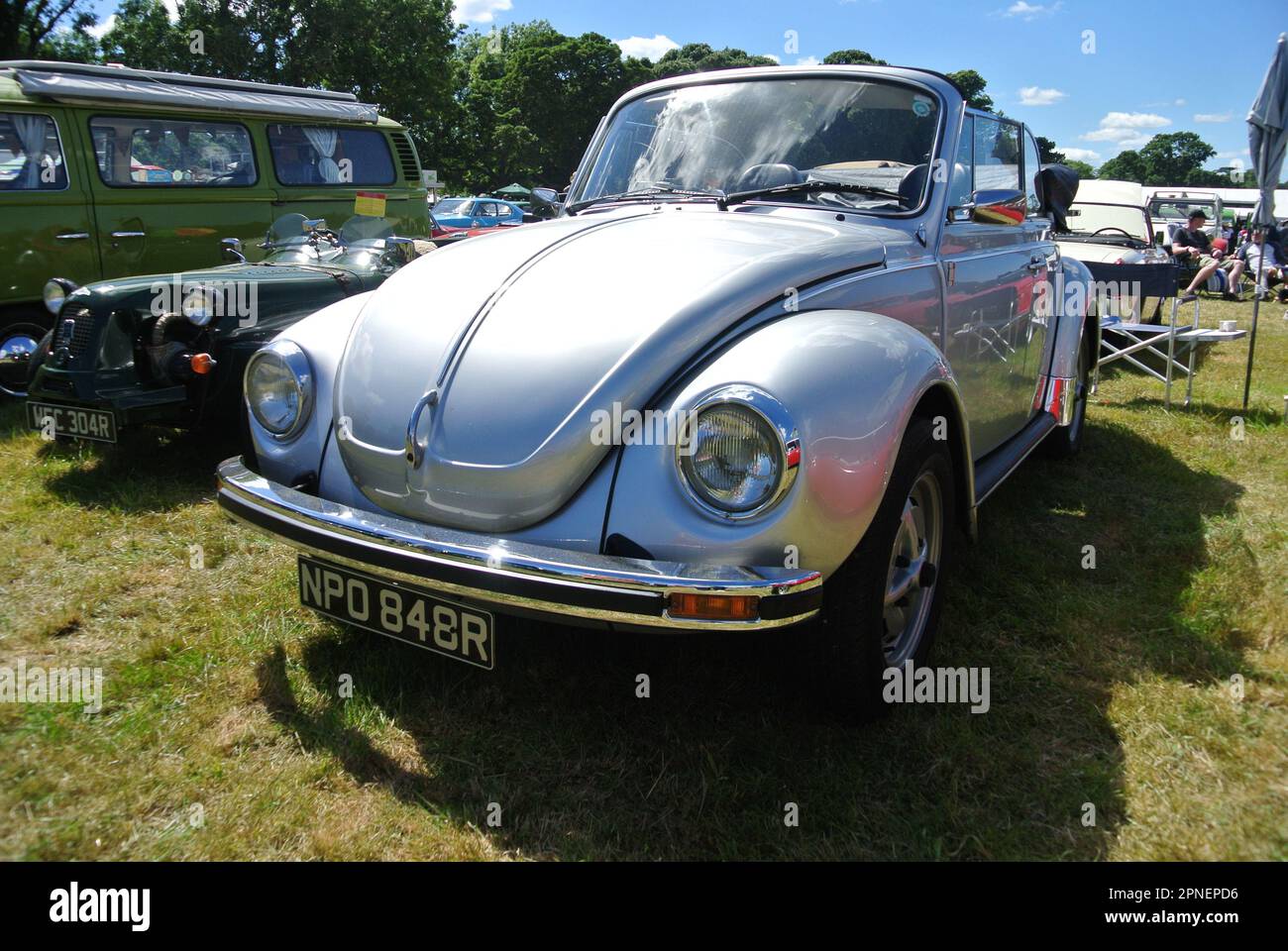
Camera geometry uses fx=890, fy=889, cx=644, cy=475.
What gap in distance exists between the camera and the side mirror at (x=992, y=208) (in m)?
3.30

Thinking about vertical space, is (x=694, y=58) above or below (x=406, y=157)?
above

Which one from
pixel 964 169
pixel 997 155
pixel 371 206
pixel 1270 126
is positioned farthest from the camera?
pixel 371 206

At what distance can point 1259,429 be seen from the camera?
5.75 metres

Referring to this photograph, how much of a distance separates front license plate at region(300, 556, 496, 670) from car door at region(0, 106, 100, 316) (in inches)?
206

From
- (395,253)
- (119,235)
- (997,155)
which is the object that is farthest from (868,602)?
(119,235)

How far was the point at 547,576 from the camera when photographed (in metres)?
1.90

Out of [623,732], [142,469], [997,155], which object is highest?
[997,155]

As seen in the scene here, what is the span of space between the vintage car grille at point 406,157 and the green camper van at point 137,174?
2.09ft

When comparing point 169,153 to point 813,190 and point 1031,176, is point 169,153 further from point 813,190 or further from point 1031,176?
point 1031,176

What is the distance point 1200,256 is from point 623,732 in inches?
695

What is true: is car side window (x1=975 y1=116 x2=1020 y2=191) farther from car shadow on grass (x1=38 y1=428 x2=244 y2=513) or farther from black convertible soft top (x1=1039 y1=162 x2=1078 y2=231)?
car shadow on grass (x1=38 y1=428 x2=244 y2=513)

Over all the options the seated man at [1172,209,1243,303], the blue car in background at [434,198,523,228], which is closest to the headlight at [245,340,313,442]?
the seated man at [1172,209,1243,303]

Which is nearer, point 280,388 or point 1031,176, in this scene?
point 280,388
